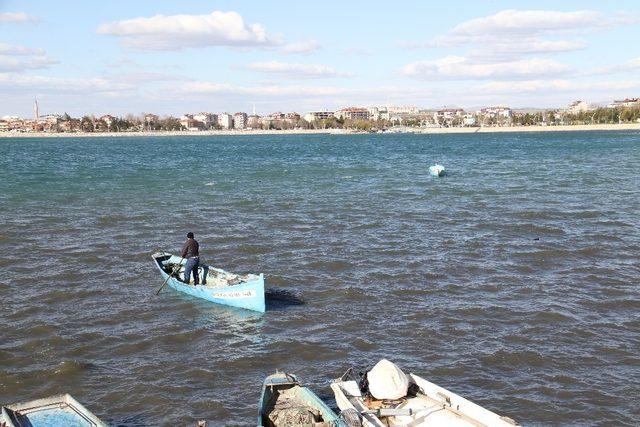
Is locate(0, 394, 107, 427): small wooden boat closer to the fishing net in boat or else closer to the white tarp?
the fishing net in boat

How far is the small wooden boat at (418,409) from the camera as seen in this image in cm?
1255

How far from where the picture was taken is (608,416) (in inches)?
566

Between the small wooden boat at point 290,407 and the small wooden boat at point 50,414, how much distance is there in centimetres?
339

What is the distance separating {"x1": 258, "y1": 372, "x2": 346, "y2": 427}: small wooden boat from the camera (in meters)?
12.9

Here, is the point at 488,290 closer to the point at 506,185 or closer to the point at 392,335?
the point at 392,335

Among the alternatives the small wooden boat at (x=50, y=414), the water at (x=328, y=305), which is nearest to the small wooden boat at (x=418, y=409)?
the water at (x=328, y=305)

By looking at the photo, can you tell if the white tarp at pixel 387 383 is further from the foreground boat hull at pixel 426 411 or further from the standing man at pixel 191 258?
the standing man at pixel 191 258

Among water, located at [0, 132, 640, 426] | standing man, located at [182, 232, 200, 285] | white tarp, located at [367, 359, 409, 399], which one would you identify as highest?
Result: standing man, located at [182, 232, 200, 285]

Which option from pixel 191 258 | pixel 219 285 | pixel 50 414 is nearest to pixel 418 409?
pixel 50 414

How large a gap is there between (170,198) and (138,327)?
29.4 meters

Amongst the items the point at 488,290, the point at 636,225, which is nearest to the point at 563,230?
the point at 636,225

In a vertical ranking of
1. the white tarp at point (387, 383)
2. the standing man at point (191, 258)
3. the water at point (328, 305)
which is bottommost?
the water at point (328, 305)

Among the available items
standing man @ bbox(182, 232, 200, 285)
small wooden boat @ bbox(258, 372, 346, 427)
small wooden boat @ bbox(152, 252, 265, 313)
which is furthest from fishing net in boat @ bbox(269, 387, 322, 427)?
standing man @ bbox(182, 232, 200, 285)

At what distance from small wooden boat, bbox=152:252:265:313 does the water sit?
0.41m
